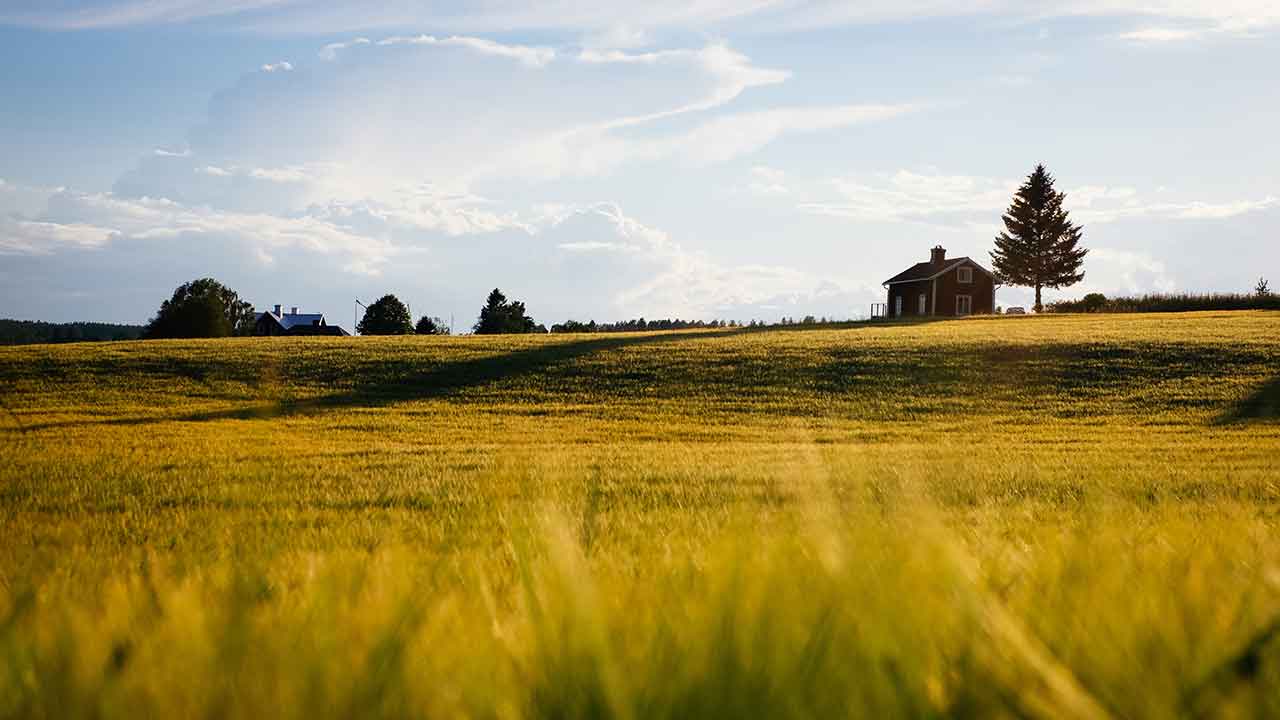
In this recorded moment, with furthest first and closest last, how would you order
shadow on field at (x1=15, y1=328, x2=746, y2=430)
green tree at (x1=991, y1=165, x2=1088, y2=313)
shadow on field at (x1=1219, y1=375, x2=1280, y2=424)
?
1. green tree at (x1=991, y1=165, x2=1088, y2=313)
2. shadow on field at (x1=15, y1=328, x2=746, y2=430)
3. shadow on field at (x1=1219, y1=375, x2=1280, y2=424)

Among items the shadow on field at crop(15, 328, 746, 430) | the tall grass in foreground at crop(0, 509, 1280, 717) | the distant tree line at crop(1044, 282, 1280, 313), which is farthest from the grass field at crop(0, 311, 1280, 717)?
the distant tree line at crop(1044, 282, 1280, 313)

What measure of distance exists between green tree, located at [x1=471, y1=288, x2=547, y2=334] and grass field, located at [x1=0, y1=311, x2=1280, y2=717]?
71.2 m

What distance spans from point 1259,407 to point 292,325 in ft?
362

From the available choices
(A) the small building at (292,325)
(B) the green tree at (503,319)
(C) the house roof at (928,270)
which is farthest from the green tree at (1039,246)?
(A) the small building at (292,325)

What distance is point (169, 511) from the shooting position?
8.38 m

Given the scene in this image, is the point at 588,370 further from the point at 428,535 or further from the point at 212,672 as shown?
the point at 212,672

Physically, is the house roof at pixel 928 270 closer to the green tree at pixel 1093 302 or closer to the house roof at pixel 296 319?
the green tree at pixel 1093 302

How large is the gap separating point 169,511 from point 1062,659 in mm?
9096

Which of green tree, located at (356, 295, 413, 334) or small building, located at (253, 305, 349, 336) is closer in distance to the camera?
green tree, located at (356, 295, 413, 334)

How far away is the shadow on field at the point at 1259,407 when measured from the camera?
74.5 feet

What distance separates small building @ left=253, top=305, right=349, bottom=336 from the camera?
112 meters

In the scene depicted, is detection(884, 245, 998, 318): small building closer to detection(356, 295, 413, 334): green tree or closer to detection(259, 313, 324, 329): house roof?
detection(356, 295, 413, 334): green tree

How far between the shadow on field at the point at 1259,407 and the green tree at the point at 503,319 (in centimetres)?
7539

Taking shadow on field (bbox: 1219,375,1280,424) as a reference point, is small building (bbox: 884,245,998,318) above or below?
above
